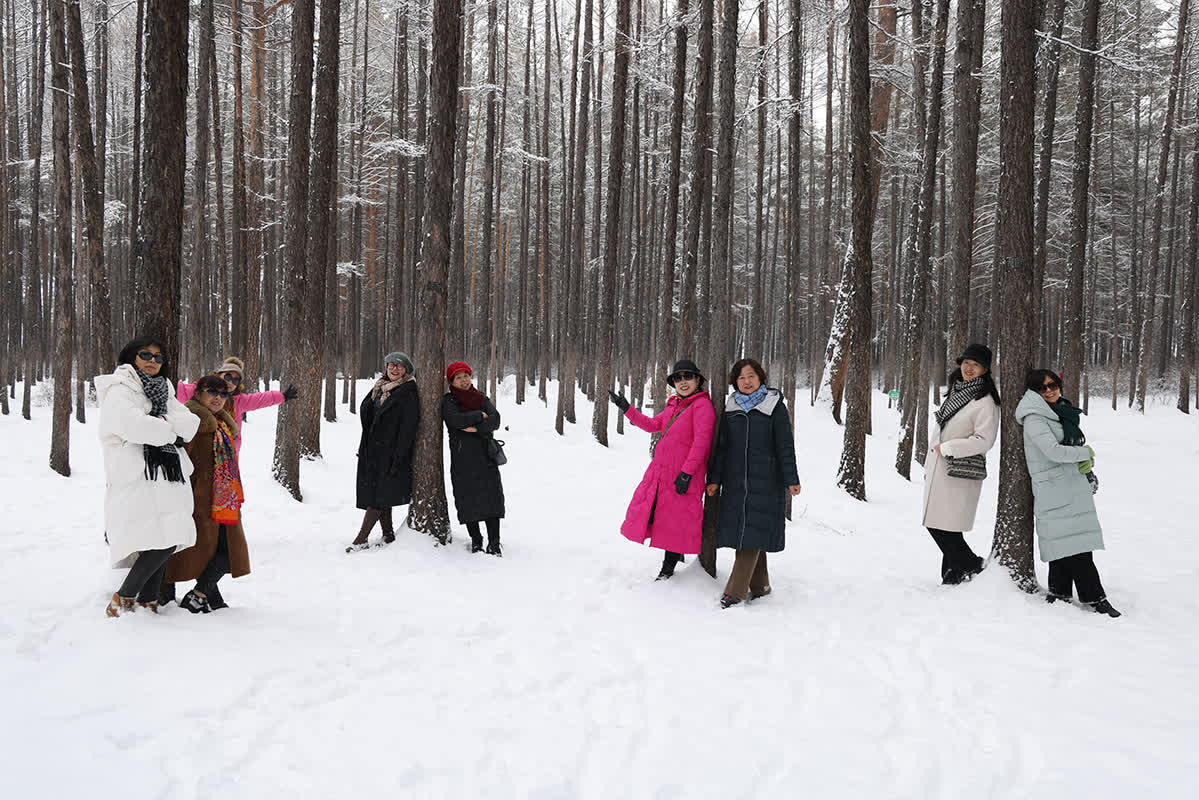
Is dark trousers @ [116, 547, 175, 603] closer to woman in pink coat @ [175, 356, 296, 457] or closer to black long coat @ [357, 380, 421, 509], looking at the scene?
woman in pink coat @ [175, 356, 296, 457]

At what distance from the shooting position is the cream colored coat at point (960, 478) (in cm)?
543

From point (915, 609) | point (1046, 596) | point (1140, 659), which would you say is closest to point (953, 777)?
point (1140, 659)

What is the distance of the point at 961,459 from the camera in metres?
5.46

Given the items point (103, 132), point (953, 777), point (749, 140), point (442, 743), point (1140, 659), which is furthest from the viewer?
point (749, 140)

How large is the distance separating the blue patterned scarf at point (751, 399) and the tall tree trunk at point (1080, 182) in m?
7.73

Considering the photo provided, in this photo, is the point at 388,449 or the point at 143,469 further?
the point at 388,449

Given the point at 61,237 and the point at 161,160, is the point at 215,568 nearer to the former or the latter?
the point at 161,160

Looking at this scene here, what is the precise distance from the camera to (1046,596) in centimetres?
518

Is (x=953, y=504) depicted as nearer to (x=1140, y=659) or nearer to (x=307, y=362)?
(x=1140, y=659)

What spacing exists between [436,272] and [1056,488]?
5304mm

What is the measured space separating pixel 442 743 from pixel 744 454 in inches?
123

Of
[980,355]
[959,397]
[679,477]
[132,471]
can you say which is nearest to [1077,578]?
[959,397]

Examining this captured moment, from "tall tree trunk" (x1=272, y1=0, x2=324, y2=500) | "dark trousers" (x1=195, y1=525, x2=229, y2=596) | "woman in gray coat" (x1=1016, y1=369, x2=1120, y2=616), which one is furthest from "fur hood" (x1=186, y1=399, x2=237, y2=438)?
"woman in gray coat" (x1=1016, y1=369, x2=1120, y2=616)

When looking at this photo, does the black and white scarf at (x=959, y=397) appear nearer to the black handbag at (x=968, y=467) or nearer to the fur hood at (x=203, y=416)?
the black handbag at (x=968, y=467)
